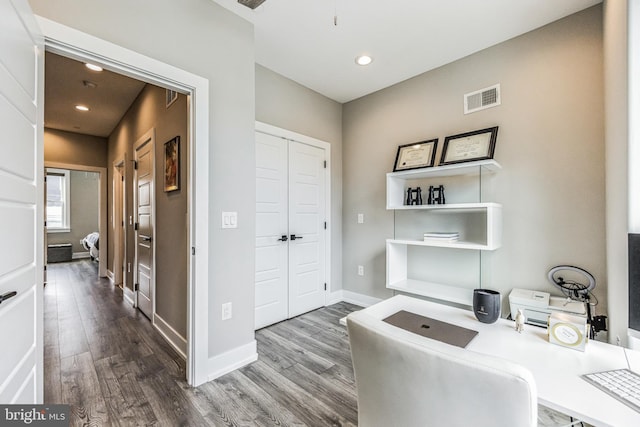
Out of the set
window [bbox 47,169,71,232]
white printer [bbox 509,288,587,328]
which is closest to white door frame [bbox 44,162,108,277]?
window [bbox 47,169,71,232]

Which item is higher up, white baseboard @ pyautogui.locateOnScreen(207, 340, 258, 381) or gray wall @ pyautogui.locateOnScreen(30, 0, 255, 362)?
gray wall @ pyautogui.locateOnScreen(30, 0, 255, 362)

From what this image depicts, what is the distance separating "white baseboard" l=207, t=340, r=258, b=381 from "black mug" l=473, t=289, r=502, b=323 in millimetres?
1757

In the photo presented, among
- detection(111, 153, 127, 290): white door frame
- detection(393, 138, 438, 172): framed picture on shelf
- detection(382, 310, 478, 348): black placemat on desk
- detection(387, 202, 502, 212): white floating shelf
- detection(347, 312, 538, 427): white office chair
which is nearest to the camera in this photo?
detection(347, 312, 538, 427): white office chair

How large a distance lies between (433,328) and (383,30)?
92.1 inches

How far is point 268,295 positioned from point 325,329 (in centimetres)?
71

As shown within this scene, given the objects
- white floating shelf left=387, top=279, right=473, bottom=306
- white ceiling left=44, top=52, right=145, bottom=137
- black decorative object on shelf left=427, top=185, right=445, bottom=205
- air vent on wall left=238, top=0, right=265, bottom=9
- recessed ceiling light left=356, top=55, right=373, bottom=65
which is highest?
recessed ceiling light left=356, top=55, right=373, bottom=65

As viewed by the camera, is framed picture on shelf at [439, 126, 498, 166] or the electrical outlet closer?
the electrical outlet

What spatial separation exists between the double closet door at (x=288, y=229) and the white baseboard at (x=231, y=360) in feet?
1.95

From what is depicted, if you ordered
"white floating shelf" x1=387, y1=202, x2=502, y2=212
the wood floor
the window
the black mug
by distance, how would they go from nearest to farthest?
the black mug < the wood floor < "white floating shelf" x1=387, y1=202, x2=502, y2=212 < the window

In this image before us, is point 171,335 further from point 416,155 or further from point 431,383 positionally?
point 416,155

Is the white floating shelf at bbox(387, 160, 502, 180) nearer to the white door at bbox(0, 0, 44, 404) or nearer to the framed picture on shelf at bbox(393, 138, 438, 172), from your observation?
the framed picture on shelf at bbox(393, 138, 438, 172)

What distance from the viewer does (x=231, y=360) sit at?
213 cm

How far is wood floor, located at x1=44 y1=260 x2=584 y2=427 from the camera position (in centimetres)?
163

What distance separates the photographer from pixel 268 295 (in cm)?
295
